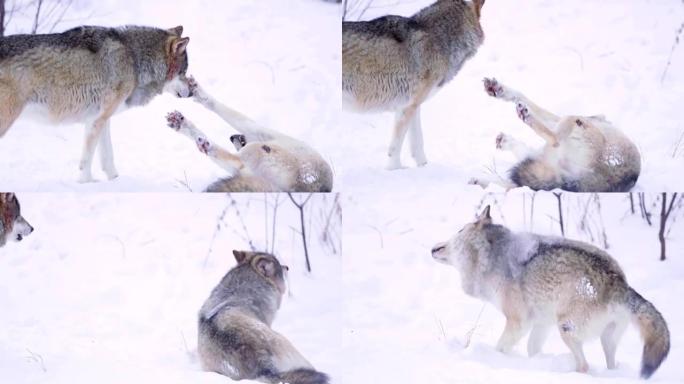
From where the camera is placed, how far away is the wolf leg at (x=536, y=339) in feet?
16.5

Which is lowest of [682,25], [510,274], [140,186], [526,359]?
[526,359]

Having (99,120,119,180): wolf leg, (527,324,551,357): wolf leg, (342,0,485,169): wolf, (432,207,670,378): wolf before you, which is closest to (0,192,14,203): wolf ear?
(99,120,119,180): wolf leg

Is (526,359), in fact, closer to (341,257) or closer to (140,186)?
(341,257)

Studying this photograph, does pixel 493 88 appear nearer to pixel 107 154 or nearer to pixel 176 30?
pixel 176 30

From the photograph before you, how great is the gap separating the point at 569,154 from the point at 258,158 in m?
1.51

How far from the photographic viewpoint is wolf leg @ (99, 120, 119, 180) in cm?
509

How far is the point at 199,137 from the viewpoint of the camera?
5.11 meters

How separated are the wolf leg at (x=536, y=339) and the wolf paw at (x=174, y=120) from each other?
196 centimetres

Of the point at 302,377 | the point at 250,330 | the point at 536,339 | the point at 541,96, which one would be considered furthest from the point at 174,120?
the point at 536,339

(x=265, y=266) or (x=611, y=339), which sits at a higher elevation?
(x=265, y=266)

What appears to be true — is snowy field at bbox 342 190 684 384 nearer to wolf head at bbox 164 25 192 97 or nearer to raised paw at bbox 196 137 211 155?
raised paw at bbox 196 137 211 155

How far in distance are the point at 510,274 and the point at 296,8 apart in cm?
167

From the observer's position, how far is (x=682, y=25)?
5223mm

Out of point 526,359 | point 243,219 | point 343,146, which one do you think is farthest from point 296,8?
point 526,359
